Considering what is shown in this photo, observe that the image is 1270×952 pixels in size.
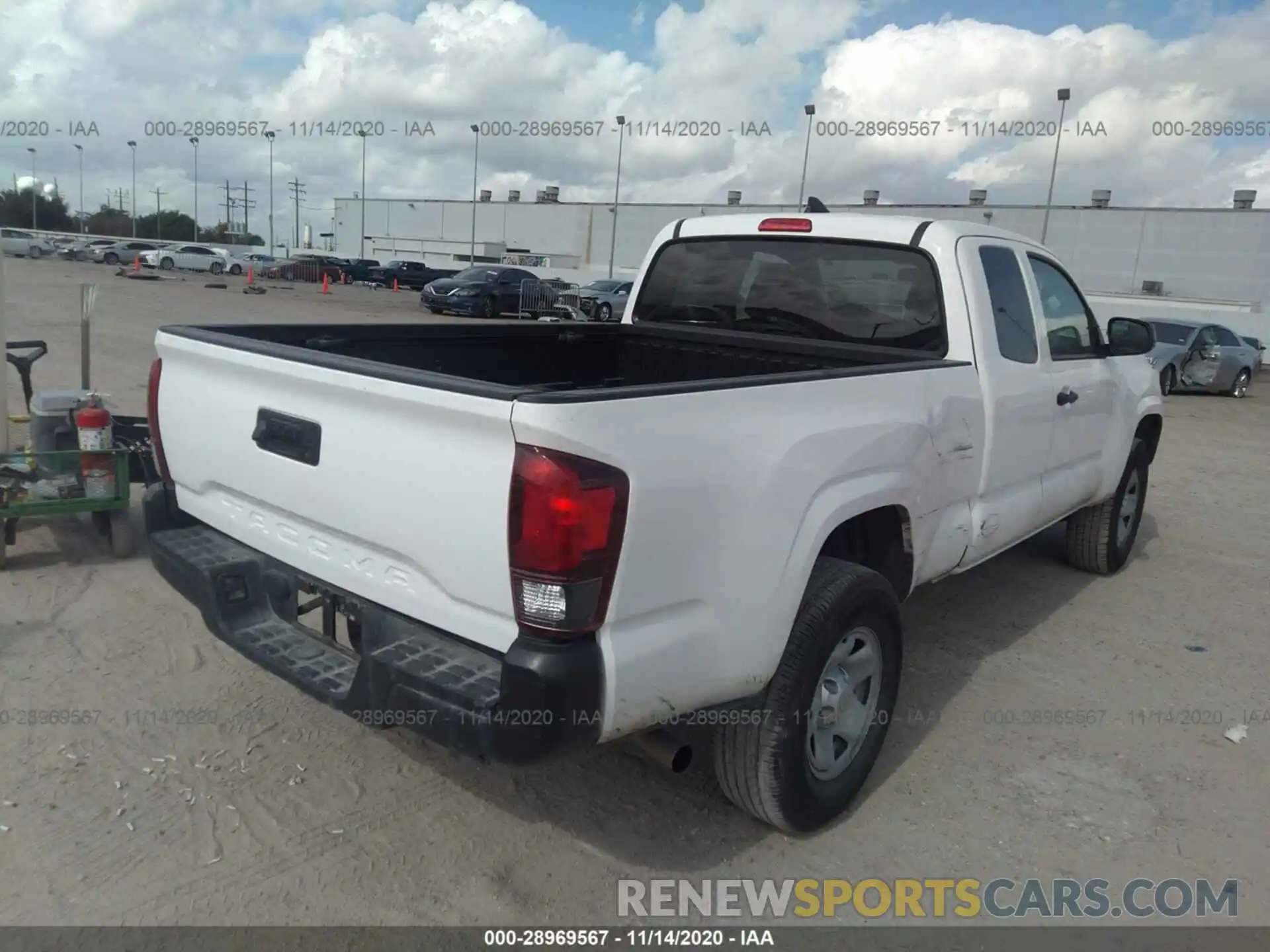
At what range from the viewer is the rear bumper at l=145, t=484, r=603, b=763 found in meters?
2.36

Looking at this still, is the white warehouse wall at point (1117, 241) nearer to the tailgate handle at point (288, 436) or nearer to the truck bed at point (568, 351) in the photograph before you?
the truck bed at point (568, 351)

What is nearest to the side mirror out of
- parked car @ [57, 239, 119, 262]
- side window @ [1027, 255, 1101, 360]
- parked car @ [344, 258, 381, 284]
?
side window @ [1027, 255, 1101, 360]

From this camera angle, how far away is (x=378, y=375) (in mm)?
2617

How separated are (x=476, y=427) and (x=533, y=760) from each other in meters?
0.84

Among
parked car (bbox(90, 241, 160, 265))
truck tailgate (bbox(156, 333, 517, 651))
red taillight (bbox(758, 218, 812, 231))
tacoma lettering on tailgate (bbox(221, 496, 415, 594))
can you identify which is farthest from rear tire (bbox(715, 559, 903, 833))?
parked car (bbox(90, 241, 160, 265))

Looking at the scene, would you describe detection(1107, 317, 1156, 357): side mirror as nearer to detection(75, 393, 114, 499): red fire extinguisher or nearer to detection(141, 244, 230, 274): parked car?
detection(75, 393, 114, 499): red fire extinguisher

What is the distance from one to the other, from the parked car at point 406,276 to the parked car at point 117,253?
39.1 ft

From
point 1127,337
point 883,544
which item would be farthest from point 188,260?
point 883,544

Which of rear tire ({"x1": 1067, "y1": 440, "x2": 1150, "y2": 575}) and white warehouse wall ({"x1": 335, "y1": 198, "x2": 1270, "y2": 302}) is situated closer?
rear tire ({"x1": 1067, "y1": 440, "x2": 1150, "y2": 575})

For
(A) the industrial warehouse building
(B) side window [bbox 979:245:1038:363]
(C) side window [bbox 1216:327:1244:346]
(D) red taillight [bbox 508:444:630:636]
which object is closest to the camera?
(D) red taillight [bbox 508:444:630:636]

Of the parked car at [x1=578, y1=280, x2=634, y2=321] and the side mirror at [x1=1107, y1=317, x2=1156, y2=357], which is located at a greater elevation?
the side mirror at [x1=1107, y1=317, x2=1156, y2=357]

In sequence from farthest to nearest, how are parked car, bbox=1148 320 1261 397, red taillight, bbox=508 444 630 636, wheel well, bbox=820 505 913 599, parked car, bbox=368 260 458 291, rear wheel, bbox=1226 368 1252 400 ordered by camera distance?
parked car, bbox=368 260 458 291 → rear wheel, bbox=1226 368 1252 400 → parked car, bbox=1148 320 1261 397 → wheel well, bbox=820 505 913 599 → red taillight, bbox=508 444 630 636

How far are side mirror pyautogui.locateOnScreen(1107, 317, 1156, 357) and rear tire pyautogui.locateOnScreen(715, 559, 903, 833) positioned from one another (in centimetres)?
282

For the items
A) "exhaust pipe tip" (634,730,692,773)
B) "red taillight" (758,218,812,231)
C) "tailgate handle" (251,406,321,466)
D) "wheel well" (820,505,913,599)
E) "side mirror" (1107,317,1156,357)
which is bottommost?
"exhaust pipe tip" (634,730,692,773)
